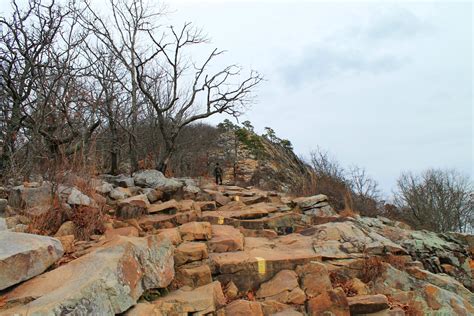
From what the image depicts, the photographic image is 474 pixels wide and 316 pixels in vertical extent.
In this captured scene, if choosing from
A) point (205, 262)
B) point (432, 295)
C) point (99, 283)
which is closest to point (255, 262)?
point (205, 262)

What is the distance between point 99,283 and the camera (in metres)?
3.24

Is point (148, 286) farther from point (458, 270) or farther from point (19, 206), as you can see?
point (458, 270)

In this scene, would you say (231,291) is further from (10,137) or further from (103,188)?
(10,137)

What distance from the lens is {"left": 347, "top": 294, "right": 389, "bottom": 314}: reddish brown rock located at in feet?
15.1

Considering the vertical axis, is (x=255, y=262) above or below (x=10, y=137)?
below

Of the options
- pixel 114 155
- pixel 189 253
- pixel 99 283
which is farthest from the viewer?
pixel 114 155

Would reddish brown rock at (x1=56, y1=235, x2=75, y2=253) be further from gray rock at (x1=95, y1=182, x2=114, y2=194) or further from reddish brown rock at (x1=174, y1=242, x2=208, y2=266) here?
gray rock at (x1=95, y1=182, x2=114, y2=194)

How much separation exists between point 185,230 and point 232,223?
185 cm

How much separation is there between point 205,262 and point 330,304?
1818 mm

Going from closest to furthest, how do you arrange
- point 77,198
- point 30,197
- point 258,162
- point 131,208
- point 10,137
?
1. point 30,197
2. point 77,198
3. point 131,208
4. point 10,137
5. point 258,162

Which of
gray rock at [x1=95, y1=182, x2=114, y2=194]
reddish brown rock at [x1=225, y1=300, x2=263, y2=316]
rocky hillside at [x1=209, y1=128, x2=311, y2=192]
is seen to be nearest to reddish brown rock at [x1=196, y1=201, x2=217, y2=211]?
gray rock at [x1=95, y1=182, x2=114, y2=194]

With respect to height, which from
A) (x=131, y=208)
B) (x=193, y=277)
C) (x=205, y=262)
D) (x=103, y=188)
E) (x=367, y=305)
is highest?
(x=103, y=188)

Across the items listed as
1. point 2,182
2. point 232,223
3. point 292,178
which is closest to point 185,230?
point 232,223

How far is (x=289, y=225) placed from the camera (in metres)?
8.07
